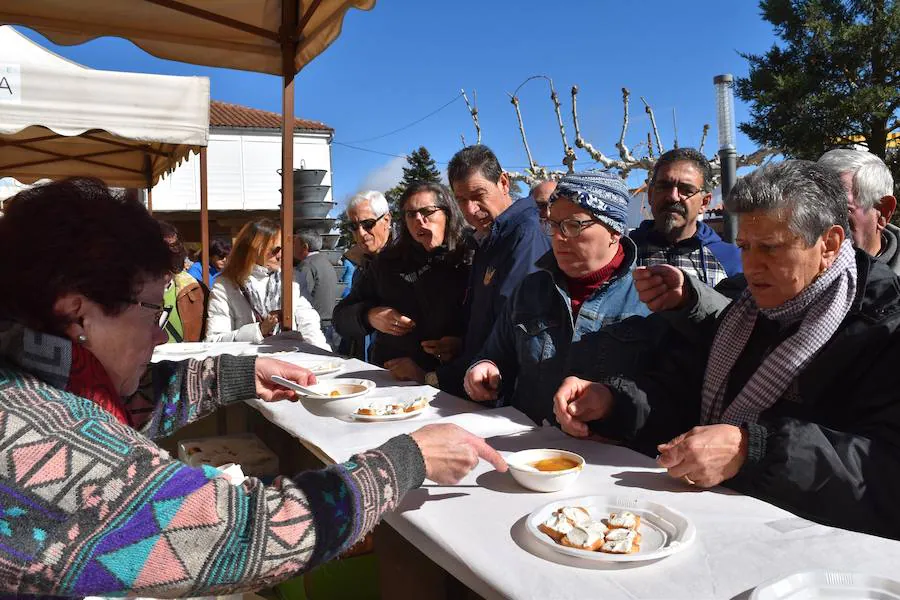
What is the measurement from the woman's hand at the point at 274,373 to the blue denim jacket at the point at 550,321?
2.50 ft

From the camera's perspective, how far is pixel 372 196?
182 inches

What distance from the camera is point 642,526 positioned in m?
1.28

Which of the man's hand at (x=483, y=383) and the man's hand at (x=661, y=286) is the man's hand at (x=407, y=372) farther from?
the man's hand at (x=661, y=286)

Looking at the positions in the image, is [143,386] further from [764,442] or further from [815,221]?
[815,221]

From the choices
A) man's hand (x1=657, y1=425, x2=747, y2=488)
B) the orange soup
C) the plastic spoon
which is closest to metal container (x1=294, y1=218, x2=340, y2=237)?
the plastic spoon

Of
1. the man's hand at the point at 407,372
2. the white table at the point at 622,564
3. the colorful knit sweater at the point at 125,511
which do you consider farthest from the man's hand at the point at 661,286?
the man's hand at the point at 407,372

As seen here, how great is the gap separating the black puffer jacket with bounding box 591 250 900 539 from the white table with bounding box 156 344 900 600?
0.09 m

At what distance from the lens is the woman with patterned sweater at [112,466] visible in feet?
3.33

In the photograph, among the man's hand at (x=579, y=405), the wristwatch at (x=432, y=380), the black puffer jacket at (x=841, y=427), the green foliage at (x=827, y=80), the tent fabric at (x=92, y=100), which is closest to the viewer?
the black puffer jacket at (x=841, y=427)

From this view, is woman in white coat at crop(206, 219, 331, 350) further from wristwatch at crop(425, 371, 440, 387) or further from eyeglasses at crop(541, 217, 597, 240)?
eyeglasses at crop(541, 217, 597, 240)

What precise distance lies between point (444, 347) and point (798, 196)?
187 cm

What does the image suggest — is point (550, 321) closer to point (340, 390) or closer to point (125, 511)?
point (340, 390)

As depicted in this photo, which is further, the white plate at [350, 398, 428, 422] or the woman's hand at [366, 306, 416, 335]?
the woman's hand at [366, 306, 416, 335]

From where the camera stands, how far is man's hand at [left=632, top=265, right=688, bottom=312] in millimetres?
1998
